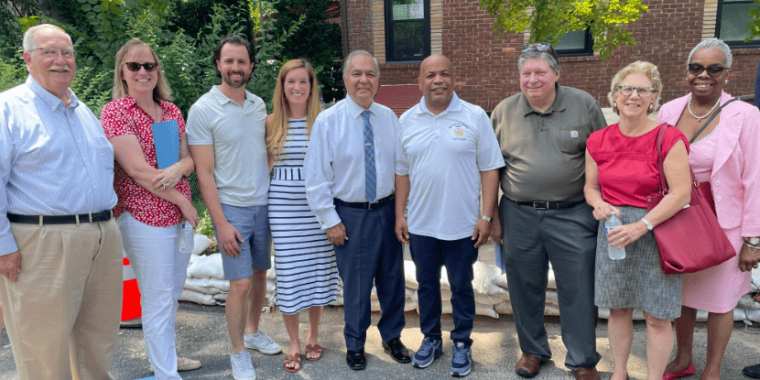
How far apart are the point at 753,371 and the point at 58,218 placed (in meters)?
4.18

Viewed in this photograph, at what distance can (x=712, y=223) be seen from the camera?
2.89 m

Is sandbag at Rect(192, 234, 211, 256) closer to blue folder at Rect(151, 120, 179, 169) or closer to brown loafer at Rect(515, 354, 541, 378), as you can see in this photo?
blue folder at Rect(151, 120, 179, 169)

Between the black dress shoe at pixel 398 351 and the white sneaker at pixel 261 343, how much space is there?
2.70 ft

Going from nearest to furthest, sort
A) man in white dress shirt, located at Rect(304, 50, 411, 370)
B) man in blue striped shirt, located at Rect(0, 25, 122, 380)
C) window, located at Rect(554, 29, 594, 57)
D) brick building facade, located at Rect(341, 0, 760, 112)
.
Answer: man in blue striped shirt, located at Rect(0, 25, 122, 380) < man in white dress shirt, located at Rect(304, 50, 411, 370) < brick building facade, located at Rect(341, 0, 760, 112) < window, located at Rect(554, 29, 594, 57)

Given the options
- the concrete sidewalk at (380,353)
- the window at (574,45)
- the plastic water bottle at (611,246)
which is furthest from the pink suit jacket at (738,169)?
the window at (574,45)

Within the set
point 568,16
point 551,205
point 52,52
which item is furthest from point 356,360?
point 568,16

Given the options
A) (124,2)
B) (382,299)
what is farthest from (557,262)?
(124,2)

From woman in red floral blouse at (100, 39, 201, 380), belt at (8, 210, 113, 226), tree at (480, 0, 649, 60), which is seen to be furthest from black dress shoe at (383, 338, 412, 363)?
tree at (480, 0, 649, 60)

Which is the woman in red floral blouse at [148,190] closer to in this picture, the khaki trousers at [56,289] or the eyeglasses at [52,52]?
the khaki trousers at [56,289]

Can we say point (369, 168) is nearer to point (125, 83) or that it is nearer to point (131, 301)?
point (125, 83)

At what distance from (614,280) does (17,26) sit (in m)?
7.82

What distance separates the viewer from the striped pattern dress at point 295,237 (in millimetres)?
3547

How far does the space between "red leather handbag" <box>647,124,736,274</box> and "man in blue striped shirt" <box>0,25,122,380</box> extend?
2986 mm

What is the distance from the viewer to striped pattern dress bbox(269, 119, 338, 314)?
3.55 m
